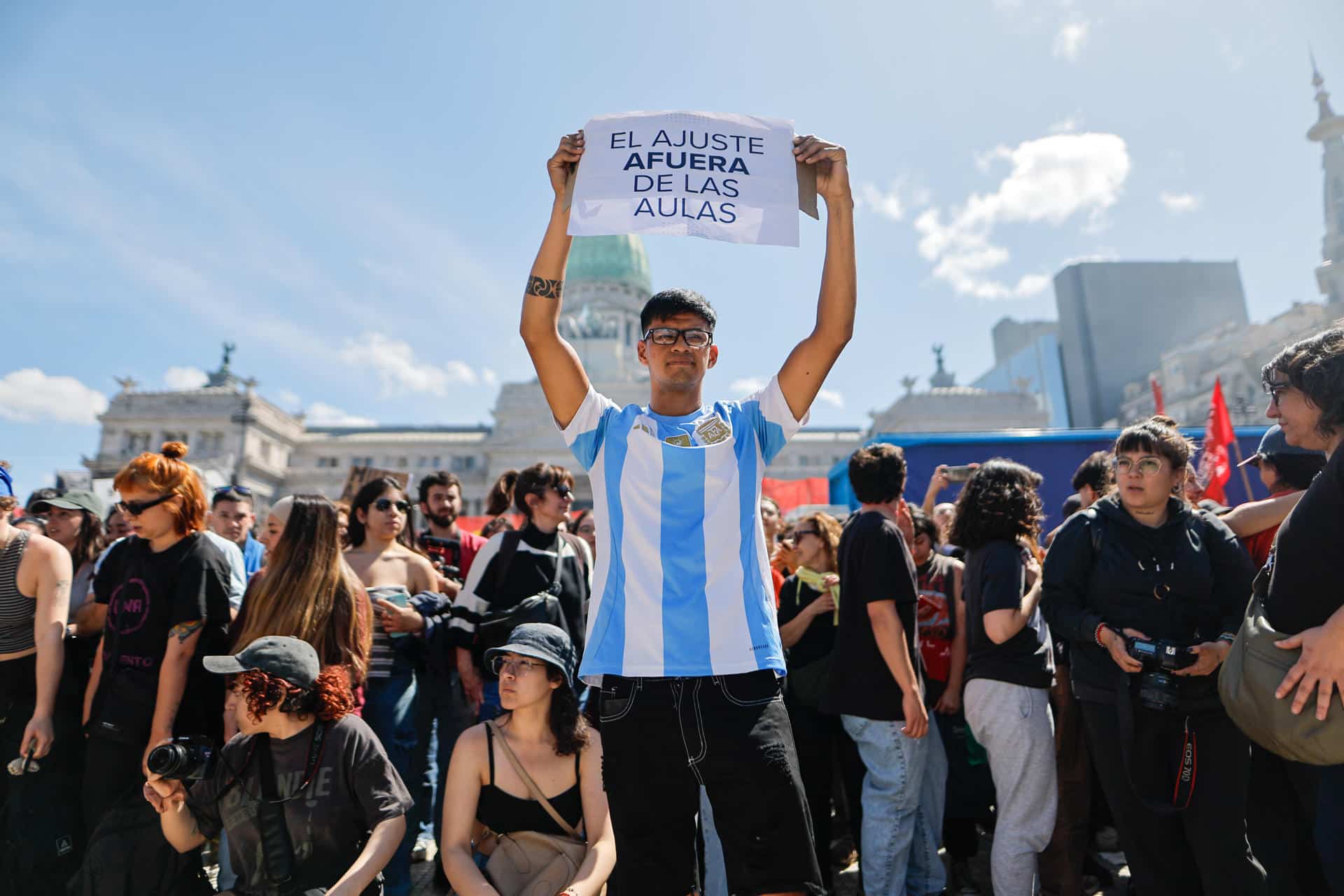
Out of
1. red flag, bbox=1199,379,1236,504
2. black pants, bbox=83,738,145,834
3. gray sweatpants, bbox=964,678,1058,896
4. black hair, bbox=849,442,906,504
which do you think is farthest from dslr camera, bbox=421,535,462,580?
red flag, bbox=1199,379,1236,504

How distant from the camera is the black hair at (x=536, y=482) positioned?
4.96 metres

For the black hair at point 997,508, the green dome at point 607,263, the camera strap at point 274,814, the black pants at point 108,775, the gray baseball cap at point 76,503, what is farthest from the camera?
the green dome at point 607,263

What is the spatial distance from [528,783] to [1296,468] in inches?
153

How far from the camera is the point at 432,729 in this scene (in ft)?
17.2

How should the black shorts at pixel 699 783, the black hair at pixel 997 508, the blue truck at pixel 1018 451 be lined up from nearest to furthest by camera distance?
the black shorts at pixel 699 783 → the black hair at pixel 997 508 → the blue truck at pixel 1018 451

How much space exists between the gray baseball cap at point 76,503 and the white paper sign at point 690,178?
4522 mm

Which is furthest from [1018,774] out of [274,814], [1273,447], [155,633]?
[155,633]

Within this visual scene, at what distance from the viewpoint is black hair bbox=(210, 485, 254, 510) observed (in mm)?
5859

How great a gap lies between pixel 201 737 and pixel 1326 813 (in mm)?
3651

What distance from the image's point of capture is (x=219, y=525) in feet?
19.2

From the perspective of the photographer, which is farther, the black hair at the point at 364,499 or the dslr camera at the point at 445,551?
the dslr camera at the point at 445,551

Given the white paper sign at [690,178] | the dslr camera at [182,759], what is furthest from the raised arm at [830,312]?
the dslr camera at [182,759]

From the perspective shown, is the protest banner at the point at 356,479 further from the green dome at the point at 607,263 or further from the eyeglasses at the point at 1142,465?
the green dome at the point at 607,263

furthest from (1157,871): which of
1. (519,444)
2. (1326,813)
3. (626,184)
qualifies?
(519,444)
